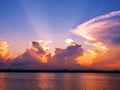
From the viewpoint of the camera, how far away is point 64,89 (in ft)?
183

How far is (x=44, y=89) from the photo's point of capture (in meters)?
55.4

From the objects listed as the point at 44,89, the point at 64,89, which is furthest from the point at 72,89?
the point at 44,89

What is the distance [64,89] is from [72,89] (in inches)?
63.0

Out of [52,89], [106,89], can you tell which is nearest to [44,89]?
[52,89]

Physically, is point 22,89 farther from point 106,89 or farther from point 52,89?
point 106,89

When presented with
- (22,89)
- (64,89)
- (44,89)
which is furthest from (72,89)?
(22,89)

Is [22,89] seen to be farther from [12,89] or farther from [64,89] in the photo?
[64,89]

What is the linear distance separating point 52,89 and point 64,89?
225 centimetres

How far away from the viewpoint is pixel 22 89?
54812 millimetres

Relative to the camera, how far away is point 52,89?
55812mm

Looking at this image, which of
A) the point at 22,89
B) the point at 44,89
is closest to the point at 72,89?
the point at 44,89

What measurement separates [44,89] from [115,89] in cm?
1353

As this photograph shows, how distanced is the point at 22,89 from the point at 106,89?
16.1 meters

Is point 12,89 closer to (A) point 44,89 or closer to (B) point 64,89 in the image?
(A) point 44,89
